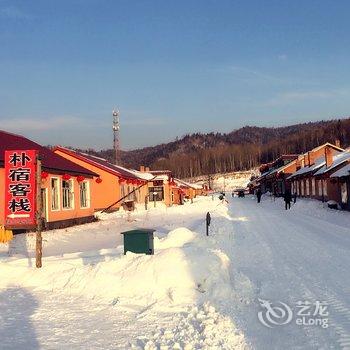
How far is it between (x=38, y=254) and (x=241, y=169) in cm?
17327

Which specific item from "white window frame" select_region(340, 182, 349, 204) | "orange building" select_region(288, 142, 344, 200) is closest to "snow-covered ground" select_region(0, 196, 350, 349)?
"white window frame" select_region(340, 182, 349, 204)

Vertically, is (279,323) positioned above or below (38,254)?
below

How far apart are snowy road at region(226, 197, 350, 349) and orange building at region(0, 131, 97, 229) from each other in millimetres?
8962

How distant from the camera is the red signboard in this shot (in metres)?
10.7

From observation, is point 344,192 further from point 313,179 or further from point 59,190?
point 59,190

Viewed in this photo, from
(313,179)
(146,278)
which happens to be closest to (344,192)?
(313,179)

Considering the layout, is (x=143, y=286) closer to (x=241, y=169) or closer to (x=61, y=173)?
(x=61, y=173)

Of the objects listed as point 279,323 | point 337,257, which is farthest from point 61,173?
point 279,323

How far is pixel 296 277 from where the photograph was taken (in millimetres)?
9164

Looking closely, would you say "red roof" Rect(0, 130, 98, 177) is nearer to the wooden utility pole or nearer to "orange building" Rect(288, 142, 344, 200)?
the wooden utility pole

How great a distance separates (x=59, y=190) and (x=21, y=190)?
40.1 ft

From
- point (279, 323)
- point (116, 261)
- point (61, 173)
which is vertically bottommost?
point (279, 323)

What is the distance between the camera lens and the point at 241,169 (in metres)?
181

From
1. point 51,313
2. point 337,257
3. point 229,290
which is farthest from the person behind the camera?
point 337,257
